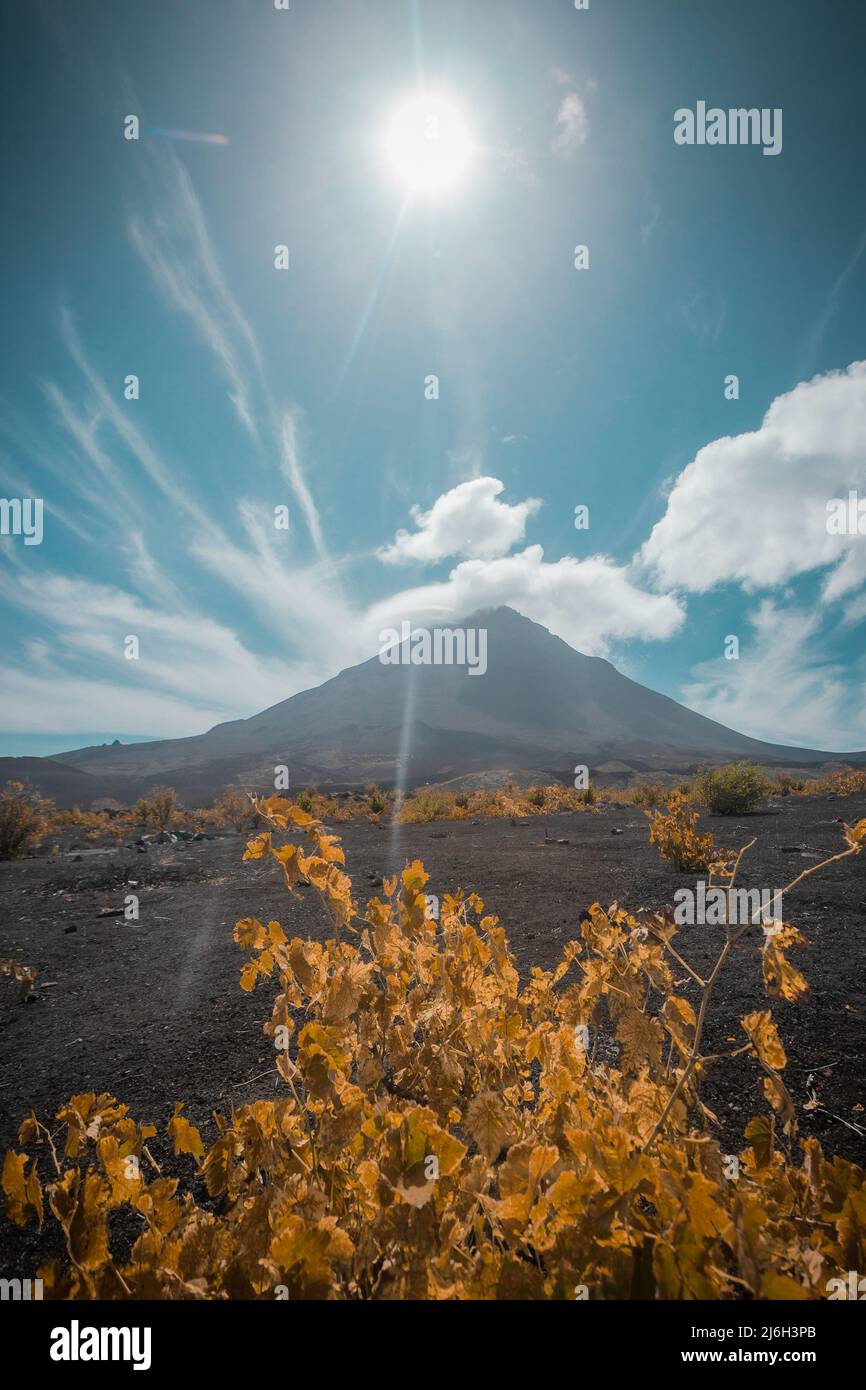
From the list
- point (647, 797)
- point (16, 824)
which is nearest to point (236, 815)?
point (16, 824)

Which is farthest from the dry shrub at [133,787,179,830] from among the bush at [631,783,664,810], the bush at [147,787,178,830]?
the bush at [631,783,664,810]

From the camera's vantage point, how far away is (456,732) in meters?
113

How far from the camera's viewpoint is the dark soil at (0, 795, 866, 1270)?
8.09 ft

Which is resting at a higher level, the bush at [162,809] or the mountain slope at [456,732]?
the mountain slope at [456,732]

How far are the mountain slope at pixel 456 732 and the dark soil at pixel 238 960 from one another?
1965 inches

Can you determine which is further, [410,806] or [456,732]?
[456,732]

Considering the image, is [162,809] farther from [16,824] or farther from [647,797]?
[647,797]

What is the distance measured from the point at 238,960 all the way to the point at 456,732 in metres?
109

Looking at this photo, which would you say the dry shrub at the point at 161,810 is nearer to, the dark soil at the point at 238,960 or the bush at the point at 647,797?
the dark soil at the point at 238,960

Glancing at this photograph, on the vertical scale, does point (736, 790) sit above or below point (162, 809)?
above

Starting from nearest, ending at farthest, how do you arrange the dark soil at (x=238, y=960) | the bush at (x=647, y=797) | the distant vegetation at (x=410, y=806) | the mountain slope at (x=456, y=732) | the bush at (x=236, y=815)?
→ the dark soil at (x=238, y=960)
the distant vegetation at (x=410, y=806)
the bush at (x=236, y=815)
the bush at (x=647, y=797)
the mountain slope at (x=456, y=732)

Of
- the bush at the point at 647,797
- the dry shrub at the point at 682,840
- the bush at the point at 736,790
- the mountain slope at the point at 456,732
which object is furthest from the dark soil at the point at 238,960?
the mountain slope at the point at 456,732

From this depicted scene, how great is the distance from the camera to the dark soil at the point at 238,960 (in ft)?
8.09

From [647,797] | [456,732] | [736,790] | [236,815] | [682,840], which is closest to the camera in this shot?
[682,840]
